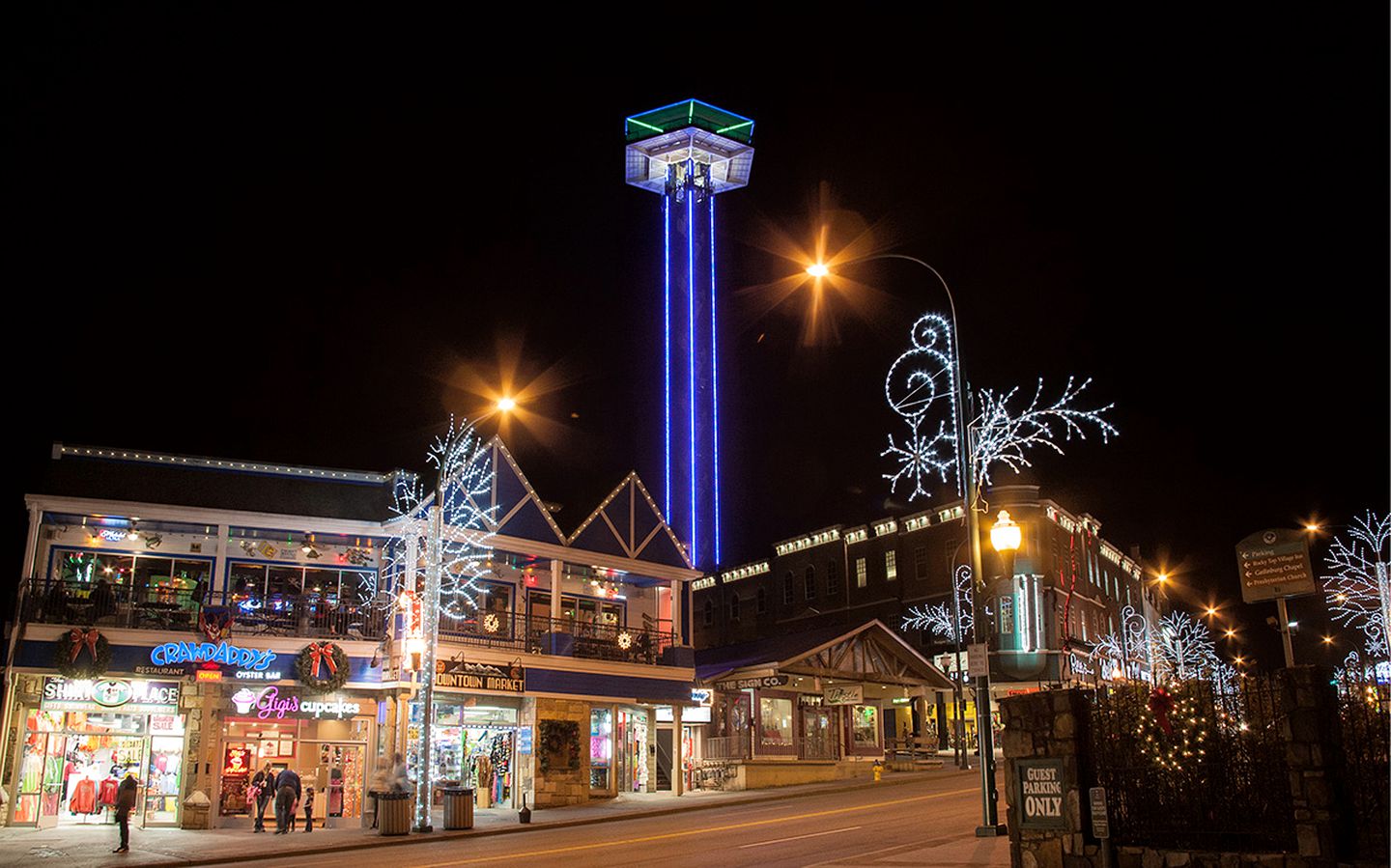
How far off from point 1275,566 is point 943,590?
121 feet

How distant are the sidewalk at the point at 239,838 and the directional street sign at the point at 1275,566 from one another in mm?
14704

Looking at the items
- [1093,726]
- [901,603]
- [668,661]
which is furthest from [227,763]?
[901,603]

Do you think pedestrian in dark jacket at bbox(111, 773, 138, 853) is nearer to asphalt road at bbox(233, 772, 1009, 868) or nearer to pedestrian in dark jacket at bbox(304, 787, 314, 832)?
asphalt road at bbox(233, 772, 1009, 868)

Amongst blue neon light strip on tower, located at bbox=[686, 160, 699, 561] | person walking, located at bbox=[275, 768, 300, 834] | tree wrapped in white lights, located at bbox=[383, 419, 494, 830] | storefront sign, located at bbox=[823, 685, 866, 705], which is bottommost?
person walking, located at bbox=[275, 768, 300, 834]

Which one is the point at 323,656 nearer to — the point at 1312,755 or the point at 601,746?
the point at 601,746

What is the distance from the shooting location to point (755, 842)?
2052cm

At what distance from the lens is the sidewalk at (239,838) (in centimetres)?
2148

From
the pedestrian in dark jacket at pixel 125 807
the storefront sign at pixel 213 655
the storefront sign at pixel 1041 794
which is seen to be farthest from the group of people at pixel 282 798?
the storefront sign at pixel 1041 794

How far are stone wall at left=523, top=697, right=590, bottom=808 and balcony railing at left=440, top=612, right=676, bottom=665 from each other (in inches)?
60.6

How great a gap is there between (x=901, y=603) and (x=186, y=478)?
4308 centimetres

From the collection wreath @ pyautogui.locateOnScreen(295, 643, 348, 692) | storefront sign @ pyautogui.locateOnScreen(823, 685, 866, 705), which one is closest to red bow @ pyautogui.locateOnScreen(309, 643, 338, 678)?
wreath @ pyautogui.locateOnScreen(295, 643, 348, 692)

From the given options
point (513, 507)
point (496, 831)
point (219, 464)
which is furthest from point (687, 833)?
point (219, 464)

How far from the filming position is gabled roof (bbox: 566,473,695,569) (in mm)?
36375

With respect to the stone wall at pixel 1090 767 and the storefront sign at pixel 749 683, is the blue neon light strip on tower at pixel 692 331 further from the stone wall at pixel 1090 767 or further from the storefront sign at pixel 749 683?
the stone wall at pixel 1090 767
